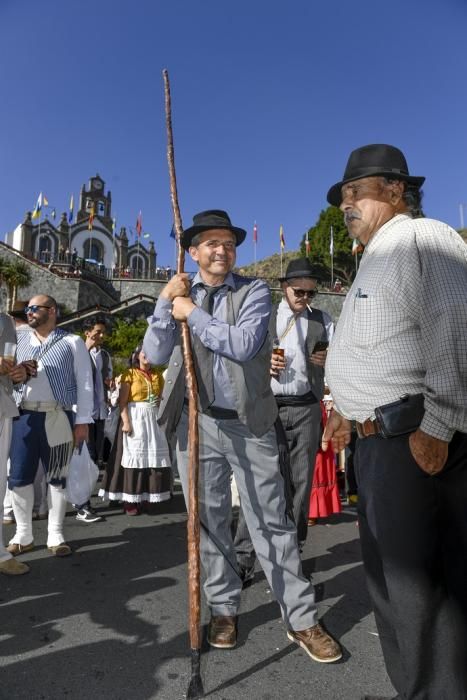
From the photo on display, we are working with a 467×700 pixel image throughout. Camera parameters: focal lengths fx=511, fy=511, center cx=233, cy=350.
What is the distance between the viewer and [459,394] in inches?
73.9

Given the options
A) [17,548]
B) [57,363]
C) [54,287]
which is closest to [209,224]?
[57,363]

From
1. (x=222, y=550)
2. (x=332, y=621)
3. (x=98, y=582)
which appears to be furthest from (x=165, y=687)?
(x=98, y=582)

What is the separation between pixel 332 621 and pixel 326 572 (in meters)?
0.98

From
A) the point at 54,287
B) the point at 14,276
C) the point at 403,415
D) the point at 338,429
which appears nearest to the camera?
the point at 403,415

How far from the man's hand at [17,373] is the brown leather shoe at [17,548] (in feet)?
5.40

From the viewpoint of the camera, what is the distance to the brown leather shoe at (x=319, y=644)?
→ 287 centimetres

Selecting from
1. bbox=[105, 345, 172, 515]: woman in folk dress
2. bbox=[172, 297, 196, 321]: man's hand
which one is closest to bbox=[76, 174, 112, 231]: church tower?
bbox=[105, 345, 172, 515]: woman in folk dress

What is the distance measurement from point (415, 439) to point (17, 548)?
4.15m

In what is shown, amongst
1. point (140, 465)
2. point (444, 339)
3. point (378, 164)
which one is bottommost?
point (140, 465)

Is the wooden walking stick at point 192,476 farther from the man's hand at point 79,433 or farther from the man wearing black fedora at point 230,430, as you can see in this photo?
the man's hand at point 79,433

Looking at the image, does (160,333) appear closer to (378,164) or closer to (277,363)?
(277,363)

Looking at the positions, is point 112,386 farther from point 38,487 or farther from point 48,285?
point 48,285

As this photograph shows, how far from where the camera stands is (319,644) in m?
2.91

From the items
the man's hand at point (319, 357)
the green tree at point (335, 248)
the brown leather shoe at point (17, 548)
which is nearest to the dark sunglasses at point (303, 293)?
the man's hand at point (319, 357)
